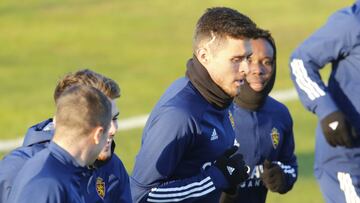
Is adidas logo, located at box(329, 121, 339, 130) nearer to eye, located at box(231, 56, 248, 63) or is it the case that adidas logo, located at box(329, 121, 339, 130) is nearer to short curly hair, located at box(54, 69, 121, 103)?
eye, located at box(231, 56, 248, 63)

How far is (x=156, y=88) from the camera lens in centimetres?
1908

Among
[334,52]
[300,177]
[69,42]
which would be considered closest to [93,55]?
[69,42]

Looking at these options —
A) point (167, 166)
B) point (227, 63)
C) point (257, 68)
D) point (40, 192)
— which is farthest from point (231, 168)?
point (40, 192)

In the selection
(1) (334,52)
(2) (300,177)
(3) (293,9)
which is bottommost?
(2) (300,177)

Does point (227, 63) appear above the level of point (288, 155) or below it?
above

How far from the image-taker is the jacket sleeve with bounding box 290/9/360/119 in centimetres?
838

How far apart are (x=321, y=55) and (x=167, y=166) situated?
2313 mm

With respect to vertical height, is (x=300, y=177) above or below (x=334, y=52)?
below

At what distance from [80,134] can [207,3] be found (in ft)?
68.5

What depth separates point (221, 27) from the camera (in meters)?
6.87

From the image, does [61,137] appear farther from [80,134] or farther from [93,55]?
[93,55]

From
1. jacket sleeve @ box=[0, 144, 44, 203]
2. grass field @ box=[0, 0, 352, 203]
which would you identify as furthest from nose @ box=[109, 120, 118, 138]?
grass field @ box=[0, 0, 352, 203]

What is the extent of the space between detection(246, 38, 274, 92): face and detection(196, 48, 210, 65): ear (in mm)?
1264

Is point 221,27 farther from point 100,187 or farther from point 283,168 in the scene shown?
point 283,168
